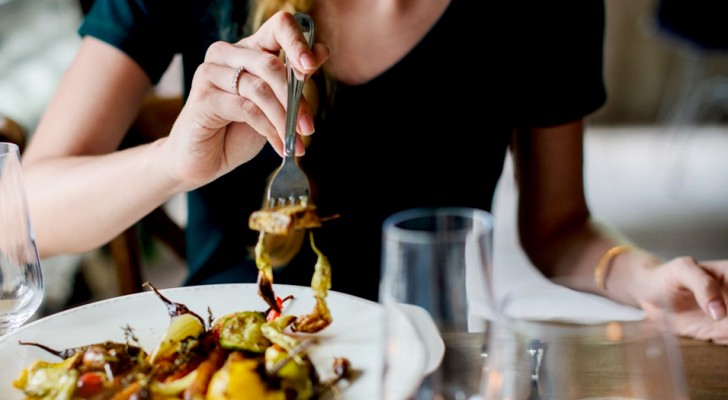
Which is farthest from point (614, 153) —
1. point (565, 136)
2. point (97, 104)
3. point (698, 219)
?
point (97, 104)

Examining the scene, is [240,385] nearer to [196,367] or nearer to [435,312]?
[196,367]

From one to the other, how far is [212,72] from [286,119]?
0.09 m

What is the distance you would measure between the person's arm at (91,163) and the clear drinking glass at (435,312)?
19.2 inches

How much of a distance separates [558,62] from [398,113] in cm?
25

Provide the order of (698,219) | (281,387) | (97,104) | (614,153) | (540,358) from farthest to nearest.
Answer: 1. (614,153)
2. (698,219)
3. (97,104)
4. (281,387)
5. (540,358)

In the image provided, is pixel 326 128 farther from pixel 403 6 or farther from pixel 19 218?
pixel 19 218

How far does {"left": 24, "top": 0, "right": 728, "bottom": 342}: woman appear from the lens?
1014 millimetres

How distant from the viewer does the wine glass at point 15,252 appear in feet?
2.11

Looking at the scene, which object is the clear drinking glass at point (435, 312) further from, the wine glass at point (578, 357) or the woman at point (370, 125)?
the woman at point (370, 125)

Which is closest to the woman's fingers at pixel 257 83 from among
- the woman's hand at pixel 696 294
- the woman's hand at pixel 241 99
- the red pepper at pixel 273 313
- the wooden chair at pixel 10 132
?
the woman's hand at pixel 241 99

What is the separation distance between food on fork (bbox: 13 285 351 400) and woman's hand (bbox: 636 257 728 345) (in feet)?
1.04

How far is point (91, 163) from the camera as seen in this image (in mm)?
925

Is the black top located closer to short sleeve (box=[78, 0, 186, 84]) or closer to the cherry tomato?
short sleeve (box=[78, 0, 186, 84])

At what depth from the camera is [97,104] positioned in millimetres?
1021
